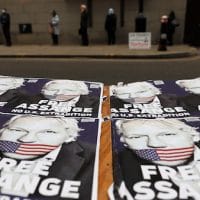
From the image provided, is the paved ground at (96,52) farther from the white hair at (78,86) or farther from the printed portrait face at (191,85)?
the white hair at (78,86)

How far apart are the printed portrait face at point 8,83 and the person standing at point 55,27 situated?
13.8m

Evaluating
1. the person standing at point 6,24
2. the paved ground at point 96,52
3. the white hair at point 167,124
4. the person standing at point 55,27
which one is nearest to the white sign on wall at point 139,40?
the paved ground at point 96,52

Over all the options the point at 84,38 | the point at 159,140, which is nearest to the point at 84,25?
the point at 84,38

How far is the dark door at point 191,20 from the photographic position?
18.2 meters

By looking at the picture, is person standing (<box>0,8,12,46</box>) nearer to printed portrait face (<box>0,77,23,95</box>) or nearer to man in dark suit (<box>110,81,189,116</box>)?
printed portrait face (<box>0,77,23,95</box>)

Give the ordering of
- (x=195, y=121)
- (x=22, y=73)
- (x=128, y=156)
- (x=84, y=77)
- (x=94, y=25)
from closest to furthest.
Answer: (x=128, y=156) → (x=195, y=121) → (x=84, y=77) → (x=22, y=73) → (x=94, y=25)

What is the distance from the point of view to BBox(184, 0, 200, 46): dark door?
717 inches

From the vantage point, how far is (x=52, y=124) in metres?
3.47

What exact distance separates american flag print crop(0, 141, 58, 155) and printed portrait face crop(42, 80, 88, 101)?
47.1 inches

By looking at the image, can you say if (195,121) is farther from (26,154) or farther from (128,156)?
(26,154)

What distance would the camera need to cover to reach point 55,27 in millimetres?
18656

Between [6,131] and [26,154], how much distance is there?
476 mm

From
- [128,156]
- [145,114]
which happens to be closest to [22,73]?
[145,114]

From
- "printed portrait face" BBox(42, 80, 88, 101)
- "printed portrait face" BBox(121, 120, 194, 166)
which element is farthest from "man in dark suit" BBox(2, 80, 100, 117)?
"printed portrait face" BBox(121, 120, 194, 166)
